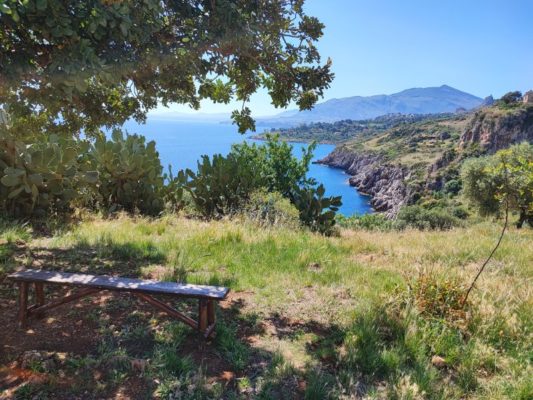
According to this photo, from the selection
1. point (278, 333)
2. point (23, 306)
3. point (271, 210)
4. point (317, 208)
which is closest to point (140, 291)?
point (23, 306)

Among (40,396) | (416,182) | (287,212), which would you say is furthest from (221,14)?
(416,182)

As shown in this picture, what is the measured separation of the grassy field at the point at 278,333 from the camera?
2.98 meters

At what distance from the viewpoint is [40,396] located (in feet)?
8.91

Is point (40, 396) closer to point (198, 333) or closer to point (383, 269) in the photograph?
point (198, 333)

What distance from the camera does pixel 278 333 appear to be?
386 centimetres

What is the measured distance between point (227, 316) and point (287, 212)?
6296 mm

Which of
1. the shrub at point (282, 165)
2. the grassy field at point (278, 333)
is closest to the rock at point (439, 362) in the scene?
the grassy field at point (278, 333)

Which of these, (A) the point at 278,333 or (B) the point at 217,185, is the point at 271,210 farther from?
(A) the point at 278,333

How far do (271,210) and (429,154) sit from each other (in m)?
112

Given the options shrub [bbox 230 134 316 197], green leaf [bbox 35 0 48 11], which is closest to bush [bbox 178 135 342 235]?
shrub [bbox 230 134 316 197]

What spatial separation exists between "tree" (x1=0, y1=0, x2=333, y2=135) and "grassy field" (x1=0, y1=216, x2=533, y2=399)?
6.82ft

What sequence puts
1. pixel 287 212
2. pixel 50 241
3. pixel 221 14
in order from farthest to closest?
pixel 287 212, pixel 50 241, pixel 221 14

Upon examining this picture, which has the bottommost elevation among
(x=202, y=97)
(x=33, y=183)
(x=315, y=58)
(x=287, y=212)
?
(x=287, y=212)

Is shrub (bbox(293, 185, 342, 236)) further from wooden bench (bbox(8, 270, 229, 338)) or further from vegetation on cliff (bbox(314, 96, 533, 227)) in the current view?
vegetation on cliff (bbox(314, 96, 533, 227))
